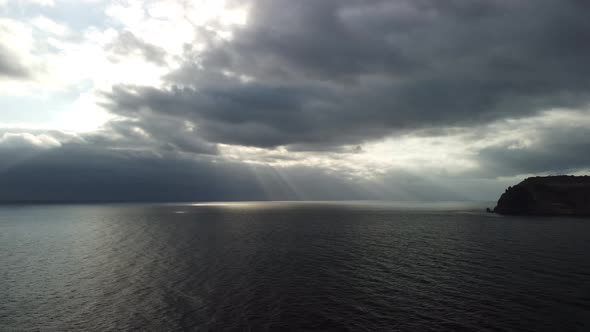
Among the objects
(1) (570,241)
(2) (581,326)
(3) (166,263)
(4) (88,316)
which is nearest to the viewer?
(2) (581,326)

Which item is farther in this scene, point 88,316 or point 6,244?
point 6,244

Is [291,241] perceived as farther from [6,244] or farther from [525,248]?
[6,244]

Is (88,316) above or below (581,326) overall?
below

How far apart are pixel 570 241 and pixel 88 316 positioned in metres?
117

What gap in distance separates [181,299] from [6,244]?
86.9m

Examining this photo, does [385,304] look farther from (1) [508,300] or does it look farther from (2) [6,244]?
(2) [6,244]

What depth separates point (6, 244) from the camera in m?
90.8

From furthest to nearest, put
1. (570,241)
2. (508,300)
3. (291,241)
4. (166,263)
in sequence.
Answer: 1. (291,241)
2. (570,241)
3. (166,263)
4. (508,300)

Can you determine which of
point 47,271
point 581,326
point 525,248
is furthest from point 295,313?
point 525,248

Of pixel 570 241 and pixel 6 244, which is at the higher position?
pixel 570 241

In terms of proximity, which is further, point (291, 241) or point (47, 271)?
point (291, 241)

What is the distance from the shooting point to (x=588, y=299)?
39.8 metres

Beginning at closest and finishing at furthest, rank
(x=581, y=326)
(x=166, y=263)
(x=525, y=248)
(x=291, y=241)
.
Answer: (x=581, y=326), (x=166, y=263), (x=525, y=248), (x=291, y=241)

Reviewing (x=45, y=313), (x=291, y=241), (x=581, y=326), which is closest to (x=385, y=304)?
(x=581, y=326)
